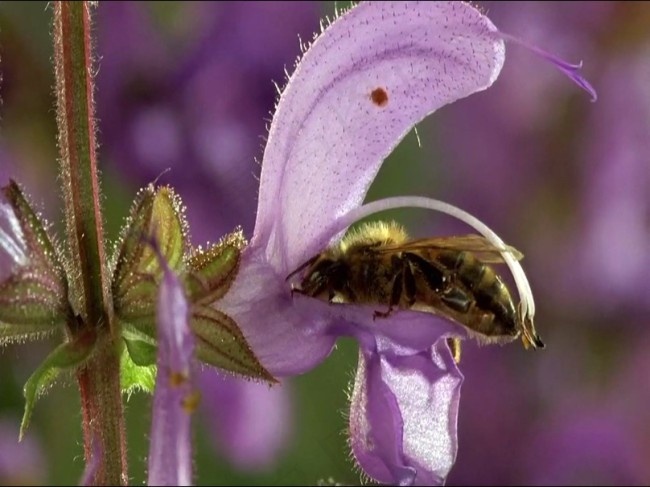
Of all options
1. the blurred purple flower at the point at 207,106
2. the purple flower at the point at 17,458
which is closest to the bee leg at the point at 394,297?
the purple flower at the point at 17,458

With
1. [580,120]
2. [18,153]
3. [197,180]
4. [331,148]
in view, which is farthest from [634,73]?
[331,148]

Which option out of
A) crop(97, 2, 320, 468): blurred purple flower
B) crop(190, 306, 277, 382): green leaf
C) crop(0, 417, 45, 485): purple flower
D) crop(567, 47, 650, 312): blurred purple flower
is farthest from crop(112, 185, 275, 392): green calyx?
crop(567, 47, 650, 312): blurred purple flower

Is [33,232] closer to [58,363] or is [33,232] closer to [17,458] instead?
[58,363]

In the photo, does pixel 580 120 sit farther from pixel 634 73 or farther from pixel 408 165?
pixel 408 165

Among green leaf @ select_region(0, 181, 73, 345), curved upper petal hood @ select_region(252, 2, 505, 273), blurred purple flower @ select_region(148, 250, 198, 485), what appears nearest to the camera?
blurred purple flower @ select_region(148, 250, 198, 485)

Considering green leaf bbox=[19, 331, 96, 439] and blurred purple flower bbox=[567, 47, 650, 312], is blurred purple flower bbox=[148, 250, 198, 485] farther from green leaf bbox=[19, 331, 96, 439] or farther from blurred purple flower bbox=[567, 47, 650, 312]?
blurred purple flower bbox=[567, 47, 650, 312]

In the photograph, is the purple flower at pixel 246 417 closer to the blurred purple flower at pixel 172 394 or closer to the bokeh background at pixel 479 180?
the bokeh background at pixel 479 180
